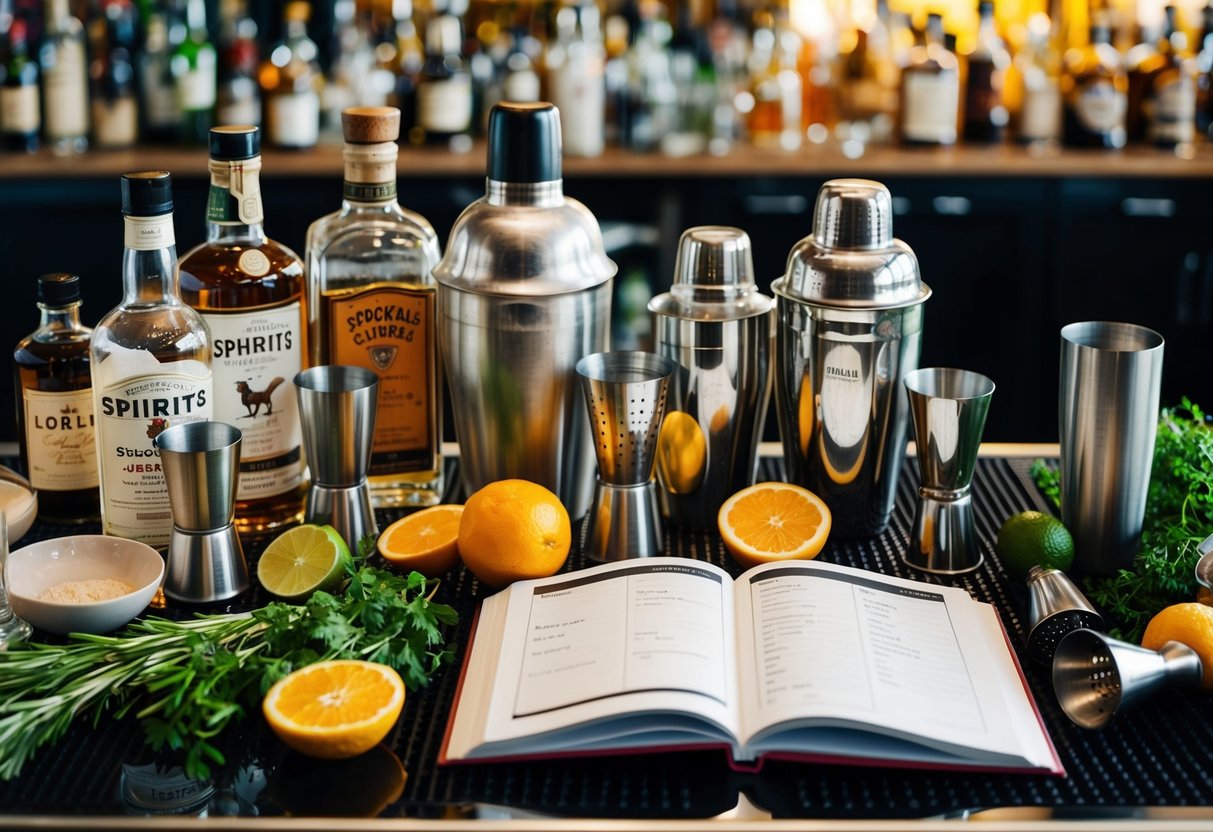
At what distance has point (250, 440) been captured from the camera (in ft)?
4.14

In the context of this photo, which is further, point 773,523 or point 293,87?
point 293,87

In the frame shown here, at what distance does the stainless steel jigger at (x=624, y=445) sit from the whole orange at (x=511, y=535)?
2.3 inches

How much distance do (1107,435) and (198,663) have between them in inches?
30.7

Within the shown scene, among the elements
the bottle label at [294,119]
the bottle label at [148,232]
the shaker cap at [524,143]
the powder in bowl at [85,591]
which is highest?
the bottle label at [294,119]

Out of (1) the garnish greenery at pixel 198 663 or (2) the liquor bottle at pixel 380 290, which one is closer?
(1) the garnish greenery at pixel 198 663

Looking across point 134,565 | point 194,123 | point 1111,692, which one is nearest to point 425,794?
point 134,565

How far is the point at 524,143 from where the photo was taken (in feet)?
4.04

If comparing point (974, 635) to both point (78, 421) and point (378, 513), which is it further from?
point (78, 421)

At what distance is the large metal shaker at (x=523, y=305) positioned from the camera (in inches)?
48.0

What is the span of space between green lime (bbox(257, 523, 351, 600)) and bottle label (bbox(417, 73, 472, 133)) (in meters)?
1.84

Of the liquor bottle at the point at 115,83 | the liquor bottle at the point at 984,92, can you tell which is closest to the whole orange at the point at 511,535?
the liquor bottle at the point at 115,83

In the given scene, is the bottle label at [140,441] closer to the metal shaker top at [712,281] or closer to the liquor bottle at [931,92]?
the metal shaker top at [712,281]

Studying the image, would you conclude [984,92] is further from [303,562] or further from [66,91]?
[303,562]

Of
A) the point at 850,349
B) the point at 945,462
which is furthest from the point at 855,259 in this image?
the point at 945,462
